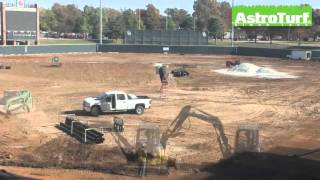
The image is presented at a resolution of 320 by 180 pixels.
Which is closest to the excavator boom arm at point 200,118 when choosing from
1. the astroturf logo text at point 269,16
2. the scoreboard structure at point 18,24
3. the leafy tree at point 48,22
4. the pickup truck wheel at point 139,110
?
the pickup truck wheel at point 139,110

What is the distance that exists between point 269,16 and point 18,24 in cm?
6849

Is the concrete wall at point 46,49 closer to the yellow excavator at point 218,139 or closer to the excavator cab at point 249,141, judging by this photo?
the yellow excavator at point 218,139

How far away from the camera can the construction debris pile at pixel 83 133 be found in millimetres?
25328

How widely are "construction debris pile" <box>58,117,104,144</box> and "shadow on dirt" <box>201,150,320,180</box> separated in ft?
27.0

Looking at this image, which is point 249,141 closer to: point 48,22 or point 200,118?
point 200,118

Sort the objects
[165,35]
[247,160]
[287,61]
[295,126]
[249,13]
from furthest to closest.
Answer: [165,35] < [287,61] < [249,13] < [295,126] < [247,160]

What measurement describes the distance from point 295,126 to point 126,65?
49.2 metres

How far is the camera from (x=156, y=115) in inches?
1344

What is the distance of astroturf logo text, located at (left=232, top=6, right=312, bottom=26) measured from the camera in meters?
53.4

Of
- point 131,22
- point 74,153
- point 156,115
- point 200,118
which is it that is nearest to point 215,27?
point 131,22

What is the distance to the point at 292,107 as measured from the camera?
127ft

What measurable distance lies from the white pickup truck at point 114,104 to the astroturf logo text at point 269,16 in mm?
22637

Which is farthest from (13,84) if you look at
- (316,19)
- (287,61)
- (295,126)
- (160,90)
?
(316,19)

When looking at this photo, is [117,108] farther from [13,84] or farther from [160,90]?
[13,84]
